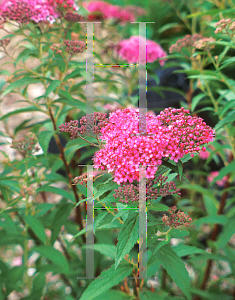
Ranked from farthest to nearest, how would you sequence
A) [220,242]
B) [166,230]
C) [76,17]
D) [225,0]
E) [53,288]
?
[225,0] < [53,288] < [220,242] < [76,17] < [166,230]

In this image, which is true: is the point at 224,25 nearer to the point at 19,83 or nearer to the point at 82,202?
the point at 19,83

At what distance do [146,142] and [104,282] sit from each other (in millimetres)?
453

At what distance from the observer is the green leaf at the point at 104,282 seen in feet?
2.68

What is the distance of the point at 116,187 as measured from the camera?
2.25ft

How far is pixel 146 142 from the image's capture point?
0.62 m

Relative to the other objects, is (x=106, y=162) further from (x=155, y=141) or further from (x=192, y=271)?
(x=192, y=271)

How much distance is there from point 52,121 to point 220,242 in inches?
34.0

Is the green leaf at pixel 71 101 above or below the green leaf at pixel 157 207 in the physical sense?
above

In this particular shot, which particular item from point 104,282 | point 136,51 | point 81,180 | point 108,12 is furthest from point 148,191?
point 108,12

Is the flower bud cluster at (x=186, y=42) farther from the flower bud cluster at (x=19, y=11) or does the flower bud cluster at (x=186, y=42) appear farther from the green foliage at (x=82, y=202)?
the flower bud cluster at (x=19, y=11)

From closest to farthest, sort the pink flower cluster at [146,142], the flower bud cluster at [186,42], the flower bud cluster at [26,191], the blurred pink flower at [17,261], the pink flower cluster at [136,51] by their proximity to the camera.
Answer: the pink flower cluster at [146,142] → the flower bud cluster at [26,191] → the flower bud cluster at [186,42] → the pink flower cluster at [136,51] → the blurred pink flower at [17,261]

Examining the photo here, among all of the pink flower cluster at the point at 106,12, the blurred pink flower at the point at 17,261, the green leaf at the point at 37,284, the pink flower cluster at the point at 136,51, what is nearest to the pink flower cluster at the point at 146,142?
the green leaf at the point at 37,284

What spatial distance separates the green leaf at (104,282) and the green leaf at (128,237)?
8.3 inches

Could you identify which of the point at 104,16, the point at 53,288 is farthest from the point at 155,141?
the point at 104,16
